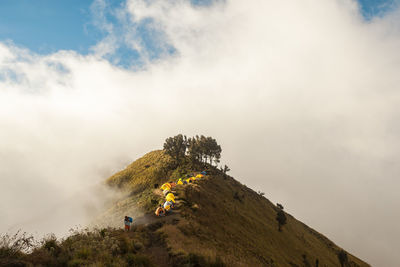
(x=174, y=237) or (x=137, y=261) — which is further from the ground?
(x=174, y=237)

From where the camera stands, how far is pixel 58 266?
12445 millimetres

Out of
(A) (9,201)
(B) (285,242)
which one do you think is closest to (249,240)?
(B) (285,242)

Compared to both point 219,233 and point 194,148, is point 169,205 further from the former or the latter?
point 194,148

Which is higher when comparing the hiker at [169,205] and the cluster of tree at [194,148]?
the cluster of tree at [194,148]

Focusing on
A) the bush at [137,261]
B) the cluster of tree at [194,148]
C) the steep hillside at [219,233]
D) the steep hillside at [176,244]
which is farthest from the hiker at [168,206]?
the cluster of tree at [194,148]

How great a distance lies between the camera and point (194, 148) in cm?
9281

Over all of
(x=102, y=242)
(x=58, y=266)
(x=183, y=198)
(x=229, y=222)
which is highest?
(x=183, y=198)

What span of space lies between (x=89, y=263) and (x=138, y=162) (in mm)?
99670

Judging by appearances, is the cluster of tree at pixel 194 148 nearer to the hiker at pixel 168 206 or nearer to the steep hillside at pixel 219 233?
the steep hillside at pixel 219 233

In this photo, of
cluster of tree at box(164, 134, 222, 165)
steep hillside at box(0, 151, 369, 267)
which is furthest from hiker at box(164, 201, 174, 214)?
cluster of tree at box(164, 134, 222, 165)

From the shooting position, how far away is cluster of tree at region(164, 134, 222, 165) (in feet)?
305

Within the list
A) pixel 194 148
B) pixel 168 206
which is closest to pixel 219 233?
pixel 168 206

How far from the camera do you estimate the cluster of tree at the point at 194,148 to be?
9300 centimetres

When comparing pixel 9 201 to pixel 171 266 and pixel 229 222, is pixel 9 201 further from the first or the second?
pixel 171 266
